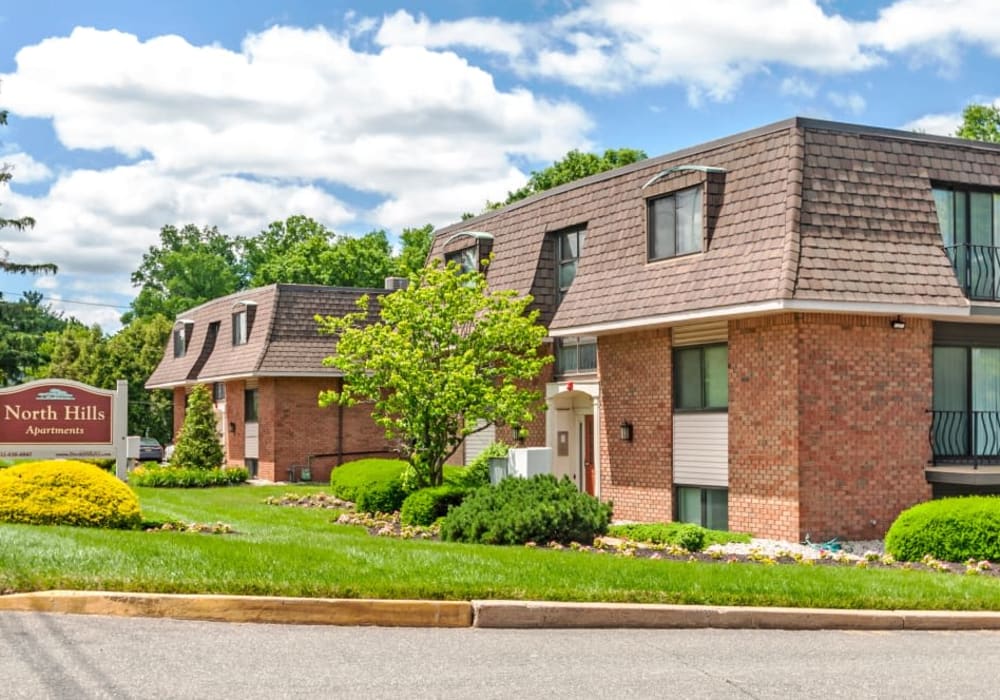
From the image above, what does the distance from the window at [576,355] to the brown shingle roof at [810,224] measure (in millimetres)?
2462

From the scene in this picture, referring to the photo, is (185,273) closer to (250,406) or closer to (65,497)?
(250,406)

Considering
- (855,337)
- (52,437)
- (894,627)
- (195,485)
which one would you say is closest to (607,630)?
(894,627)

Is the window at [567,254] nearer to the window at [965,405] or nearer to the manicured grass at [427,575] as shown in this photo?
the window at [965,405]

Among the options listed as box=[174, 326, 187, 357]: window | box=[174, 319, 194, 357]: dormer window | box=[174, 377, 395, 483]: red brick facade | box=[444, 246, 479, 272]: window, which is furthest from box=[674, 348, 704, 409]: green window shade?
box=[174, 326, 187, 357]: window

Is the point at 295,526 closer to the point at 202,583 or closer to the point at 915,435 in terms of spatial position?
the point at 202,583

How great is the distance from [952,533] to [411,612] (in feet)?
29.3

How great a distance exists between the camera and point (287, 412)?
1454 inches

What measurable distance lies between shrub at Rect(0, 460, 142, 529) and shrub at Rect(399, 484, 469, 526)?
501 centimetres

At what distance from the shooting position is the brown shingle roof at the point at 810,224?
60.2ft

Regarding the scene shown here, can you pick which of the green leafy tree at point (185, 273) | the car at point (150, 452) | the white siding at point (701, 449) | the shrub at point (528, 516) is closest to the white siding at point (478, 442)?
the white siding at point (701, 449)

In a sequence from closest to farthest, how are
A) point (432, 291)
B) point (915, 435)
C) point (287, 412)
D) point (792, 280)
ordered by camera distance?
point (792, 280), point (915, 435), point (432, 291), point (287, 412)

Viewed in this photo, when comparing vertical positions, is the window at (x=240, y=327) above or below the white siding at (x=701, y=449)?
above

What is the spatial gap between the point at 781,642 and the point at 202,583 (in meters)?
5.06

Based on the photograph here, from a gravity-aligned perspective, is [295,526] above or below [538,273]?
below
